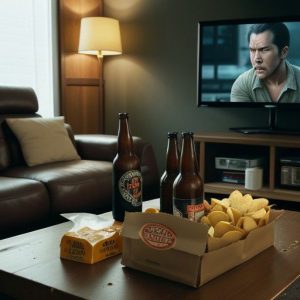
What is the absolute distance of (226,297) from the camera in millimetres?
951

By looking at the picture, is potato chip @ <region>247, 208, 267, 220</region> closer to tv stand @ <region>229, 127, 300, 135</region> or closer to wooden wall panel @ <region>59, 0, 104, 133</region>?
tv stand @ <region>229, 127, 300, 135</region>

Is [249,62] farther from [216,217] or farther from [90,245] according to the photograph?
[90,245]

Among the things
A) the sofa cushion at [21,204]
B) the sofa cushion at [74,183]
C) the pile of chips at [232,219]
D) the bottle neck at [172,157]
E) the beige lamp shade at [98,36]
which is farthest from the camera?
the beige lamp shade at [98,36]

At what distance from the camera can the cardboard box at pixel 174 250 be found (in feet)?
3.23

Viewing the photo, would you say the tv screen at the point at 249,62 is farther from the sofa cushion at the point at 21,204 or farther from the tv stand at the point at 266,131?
the sofa cushion at the point at 21,204

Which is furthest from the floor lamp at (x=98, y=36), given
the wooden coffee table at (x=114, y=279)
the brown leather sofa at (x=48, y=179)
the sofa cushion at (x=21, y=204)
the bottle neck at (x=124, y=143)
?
the wooden coffee table at (x=114, y=279)

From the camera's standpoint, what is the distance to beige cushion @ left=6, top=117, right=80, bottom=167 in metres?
2.82

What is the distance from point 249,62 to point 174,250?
2.45 m

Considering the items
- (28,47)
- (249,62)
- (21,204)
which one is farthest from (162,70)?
(21,204)

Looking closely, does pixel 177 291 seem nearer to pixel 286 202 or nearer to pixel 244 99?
pixel 286 202

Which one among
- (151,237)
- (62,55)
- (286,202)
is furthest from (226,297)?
(62,55)

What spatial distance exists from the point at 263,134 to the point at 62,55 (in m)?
1.67

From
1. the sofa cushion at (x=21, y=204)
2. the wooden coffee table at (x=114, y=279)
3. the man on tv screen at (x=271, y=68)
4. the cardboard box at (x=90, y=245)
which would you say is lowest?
the sofa cushion at (x=21, y=204)

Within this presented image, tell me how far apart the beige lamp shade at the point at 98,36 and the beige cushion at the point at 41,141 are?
2.66ft
